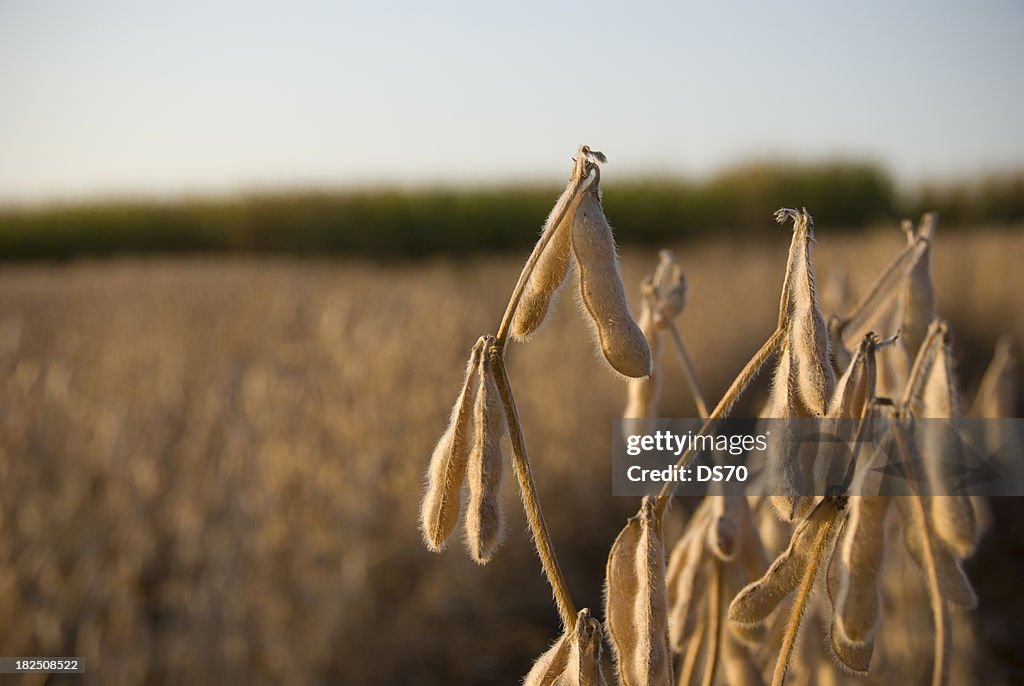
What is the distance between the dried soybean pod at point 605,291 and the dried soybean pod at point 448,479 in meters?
0.06

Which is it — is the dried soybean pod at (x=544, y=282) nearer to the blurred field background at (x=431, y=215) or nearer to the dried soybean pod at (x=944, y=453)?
the dried soybean pod at (x=944, y=453)

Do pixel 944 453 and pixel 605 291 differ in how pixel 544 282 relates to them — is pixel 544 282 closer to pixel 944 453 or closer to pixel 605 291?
pixel 605 291

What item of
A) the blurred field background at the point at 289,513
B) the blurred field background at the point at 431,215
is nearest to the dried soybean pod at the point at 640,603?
the blurred field background at the point at 289,513

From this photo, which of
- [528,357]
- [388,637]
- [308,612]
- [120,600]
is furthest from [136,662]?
[528,357]

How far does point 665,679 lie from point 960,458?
0.20 metres

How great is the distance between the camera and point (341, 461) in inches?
84.1

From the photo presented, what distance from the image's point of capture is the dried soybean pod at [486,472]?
0.33m

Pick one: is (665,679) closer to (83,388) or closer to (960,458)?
(960,458)

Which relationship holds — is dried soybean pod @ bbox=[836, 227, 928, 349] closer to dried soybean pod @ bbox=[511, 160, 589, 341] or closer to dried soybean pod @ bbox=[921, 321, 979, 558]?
dried soybean pod @ bbox=[921, 321, 979, 558]

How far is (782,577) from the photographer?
1.24 ft

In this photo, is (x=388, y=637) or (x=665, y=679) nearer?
(x=665, y=679)

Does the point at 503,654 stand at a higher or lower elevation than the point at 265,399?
lower

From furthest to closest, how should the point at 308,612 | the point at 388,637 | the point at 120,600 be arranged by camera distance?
the point at 388,637 < the point at 308,612 < the point at 120,600

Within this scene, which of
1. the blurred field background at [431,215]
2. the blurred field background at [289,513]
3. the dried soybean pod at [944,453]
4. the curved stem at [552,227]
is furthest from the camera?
the blurred field background at [431,215]
